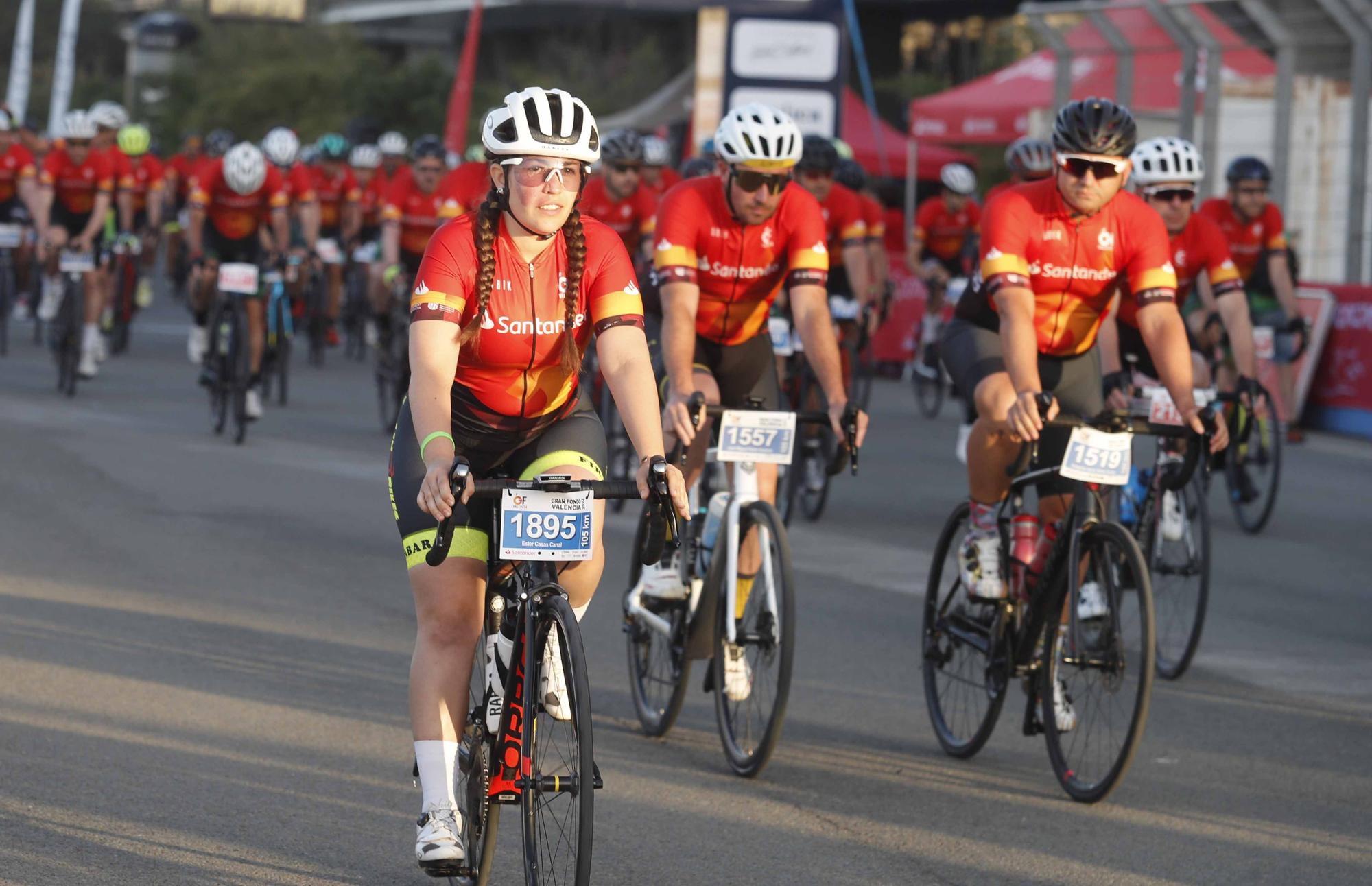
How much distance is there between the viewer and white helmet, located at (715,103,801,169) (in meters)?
7.37

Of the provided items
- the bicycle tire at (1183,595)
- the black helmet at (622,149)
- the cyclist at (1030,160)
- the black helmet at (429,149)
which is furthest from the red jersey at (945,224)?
the bicycle tire at (1183,595)

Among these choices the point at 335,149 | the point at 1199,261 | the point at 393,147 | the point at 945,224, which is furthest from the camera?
the point at 335,149

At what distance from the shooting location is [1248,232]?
43.8ft

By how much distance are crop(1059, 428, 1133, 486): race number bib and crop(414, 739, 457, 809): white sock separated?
2388 millimetres

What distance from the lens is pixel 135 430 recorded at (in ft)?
51.3

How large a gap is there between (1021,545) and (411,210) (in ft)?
39.3

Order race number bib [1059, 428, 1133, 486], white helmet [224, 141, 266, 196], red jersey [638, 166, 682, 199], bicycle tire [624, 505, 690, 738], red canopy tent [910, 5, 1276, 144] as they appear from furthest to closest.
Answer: red canopy tent [910, 5, 1276, 144]
red jersey [638, 166, 682, 199]
white helmet [224, 141, 266, 196]
bicycle tire [624, 505, 690, 738]
race number bib [1059, 428, 1133, 486]

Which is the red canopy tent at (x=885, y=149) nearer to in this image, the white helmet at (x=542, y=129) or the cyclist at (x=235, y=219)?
the cyclist at (x=235, y=219)

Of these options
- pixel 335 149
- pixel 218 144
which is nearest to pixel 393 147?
pixel 335 149

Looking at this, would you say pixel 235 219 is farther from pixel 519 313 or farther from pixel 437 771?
pixel 437 771

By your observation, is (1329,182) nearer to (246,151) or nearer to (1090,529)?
(246,151)

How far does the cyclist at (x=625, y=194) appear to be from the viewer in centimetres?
1283

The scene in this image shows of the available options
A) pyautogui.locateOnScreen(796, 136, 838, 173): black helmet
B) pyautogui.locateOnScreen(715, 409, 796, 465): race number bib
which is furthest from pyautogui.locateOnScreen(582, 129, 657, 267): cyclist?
pyautogui.locateOnScreen(715, 409, 796, 465): race number bib

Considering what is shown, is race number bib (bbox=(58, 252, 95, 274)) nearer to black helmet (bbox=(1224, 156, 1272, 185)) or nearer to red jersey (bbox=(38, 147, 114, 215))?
red jersey (bbox=(38, 147, 114, 215))
